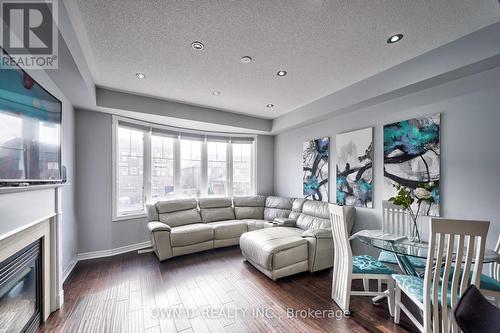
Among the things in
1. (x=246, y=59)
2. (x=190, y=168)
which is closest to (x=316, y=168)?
(x=246, y=59)

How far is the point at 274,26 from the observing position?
1796 millimetres

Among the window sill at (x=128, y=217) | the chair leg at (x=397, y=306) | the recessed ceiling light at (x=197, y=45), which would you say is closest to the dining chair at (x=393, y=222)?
the chair leg at (x=397, y=306)

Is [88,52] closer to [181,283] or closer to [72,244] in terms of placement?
[72,244]

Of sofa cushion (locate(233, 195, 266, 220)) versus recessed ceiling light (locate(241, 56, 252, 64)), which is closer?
recessed ceiling light (locate(241, 56, 252, 64))

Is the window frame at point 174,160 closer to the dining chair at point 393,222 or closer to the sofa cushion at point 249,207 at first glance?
the sofa cushion at point 249,207

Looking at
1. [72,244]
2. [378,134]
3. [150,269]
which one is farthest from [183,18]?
[72,244]

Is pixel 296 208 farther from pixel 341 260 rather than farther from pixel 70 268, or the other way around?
pixel 70 268

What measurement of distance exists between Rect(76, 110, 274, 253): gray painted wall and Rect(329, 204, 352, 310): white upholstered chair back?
350 cm

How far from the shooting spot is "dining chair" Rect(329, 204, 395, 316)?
2023 mm

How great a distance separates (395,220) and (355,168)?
3.27 ft

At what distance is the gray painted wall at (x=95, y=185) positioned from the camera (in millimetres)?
3273

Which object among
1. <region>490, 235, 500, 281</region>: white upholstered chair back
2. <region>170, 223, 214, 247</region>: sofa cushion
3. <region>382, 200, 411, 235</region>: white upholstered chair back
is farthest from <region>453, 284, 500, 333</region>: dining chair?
<region>170, 223, 214, 247</region>: sofa cushion

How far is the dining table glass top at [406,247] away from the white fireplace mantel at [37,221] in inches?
115

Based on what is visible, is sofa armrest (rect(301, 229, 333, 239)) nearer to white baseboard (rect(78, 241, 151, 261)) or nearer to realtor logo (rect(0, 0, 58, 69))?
white baseboard (rect(78, 241, 151, 261))
